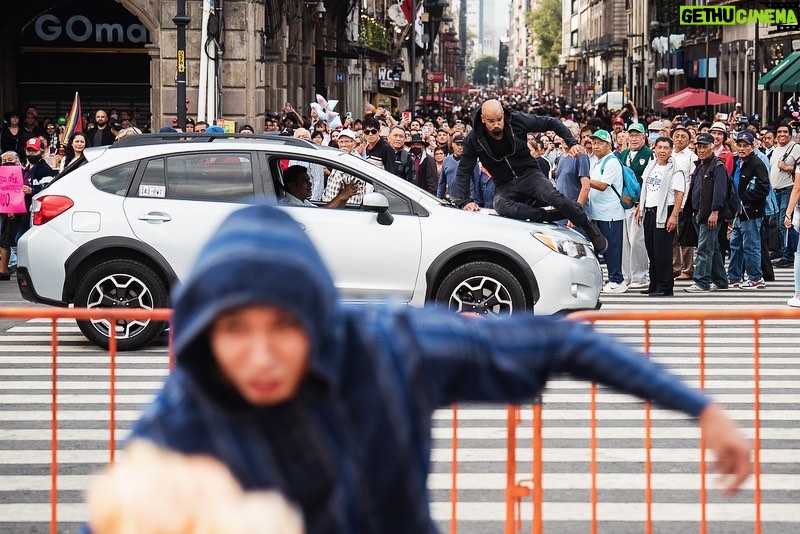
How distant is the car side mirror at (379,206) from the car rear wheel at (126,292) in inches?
69.5

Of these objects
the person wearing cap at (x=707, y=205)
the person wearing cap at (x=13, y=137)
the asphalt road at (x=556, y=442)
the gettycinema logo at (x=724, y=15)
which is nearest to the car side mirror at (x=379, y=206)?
the asphalt road at (x=556, y=442)

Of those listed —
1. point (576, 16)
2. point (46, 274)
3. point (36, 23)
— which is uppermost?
point (576, 16)

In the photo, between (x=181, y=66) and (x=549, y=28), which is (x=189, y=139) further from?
(x=549, y=28)

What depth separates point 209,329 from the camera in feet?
6.49

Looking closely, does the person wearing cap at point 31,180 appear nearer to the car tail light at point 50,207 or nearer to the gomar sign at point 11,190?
the gomar sign at point 11,190

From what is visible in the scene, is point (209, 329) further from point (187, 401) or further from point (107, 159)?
point (107, 159)

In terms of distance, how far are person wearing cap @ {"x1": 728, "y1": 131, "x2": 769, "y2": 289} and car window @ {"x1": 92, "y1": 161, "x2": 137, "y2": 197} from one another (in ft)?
24.9

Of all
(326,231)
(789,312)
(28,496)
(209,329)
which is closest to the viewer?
(209,329)

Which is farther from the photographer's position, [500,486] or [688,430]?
[688,430]

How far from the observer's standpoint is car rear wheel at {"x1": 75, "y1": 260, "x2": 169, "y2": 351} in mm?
11062

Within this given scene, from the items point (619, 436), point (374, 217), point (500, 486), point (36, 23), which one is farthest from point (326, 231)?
point (36, 23)

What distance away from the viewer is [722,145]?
58.7 feet

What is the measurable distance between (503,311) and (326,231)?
1.58 m

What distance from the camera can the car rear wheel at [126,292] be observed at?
1106 centimetres
